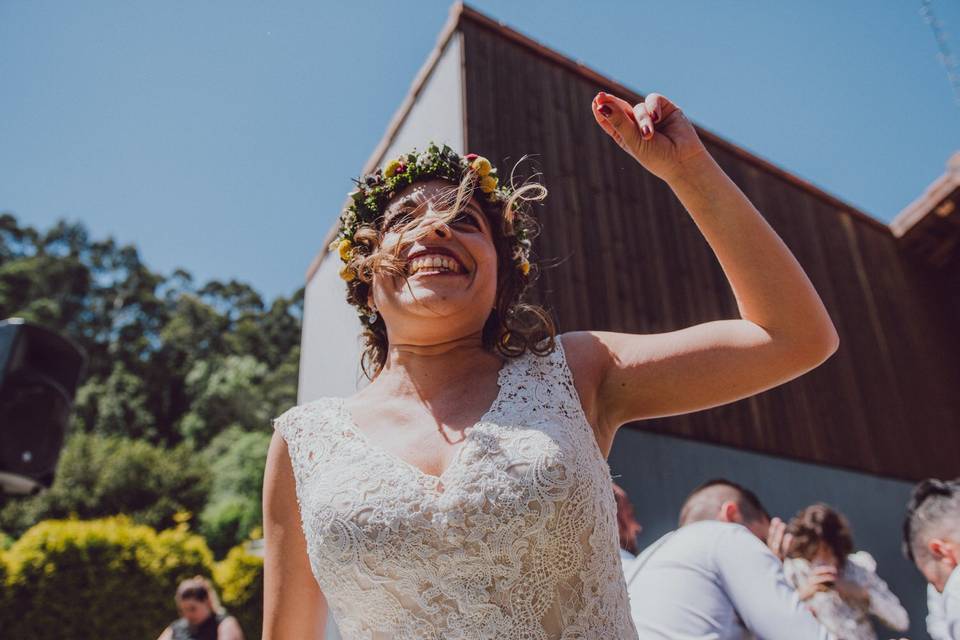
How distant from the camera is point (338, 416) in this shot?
4.54ft

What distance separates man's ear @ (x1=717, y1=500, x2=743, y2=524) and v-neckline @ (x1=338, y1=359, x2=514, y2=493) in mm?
1865

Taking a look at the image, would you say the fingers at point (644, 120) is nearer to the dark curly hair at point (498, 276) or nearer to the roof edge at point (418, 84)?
the dark curly hair at point (498, 276)

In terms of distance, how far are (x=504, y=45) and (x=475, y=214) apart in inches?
191

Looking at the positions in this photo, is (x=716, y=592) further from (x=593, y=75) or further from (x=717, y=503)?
(x=593, y=75)

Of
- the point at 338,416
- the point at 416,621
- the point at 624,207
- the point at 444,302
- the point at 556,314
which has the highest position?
the point at 624,207

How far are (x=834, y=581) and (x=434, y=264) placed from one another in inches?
123

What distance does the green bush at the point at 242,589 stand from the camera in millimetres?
9453

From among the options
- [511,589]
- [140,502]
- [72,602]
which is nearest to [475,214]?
[511,589]

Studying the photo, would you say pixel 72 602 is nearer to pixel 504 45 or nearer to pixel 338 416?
pixel 504 45

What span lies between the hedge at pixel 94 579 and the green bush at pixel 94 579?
0.4 inches

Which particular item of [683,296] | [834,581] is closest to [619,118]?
[834,581]

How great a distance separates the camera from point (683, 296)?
6840 mm

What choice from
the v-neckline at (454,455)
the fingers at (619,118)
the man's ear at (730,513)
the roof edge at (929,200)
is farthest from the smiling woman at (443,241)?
the roof edge at (929,200)

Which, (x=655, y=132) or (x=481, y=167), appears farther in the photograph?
(x=481, y=167)
